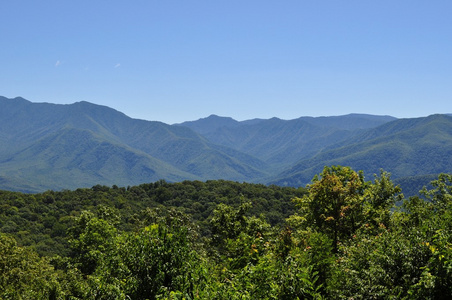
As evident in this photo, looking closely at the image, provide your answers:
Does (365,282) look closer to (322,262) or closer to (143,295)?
(322,262)

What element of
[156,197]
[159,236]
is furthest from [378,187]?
[156,197]

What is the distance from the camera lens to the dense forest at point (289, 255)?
46.5 feet

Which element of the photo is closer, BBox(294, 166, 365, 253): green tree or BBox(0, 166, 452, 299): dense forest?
BBox(0, 166, 452, 299): dense forest

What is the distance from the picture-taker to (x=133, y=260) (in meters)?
16.8

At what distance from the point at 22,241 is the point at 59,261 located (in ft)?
99.8

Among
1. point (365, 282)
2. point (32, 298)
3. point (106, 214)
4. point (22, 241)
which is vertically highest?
point (365, 282)

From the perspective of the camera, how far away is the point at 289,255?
18.1m

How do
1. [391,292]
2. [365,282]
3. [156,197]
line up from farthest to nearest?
1. [156,197]
2. [365,282]
3. [391,292]

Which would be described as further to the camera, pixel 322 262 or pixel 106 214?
pixel 106 214

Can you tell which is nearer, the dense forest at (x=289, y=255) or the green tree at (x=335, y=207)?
the dense forest at (x=289, y=255)

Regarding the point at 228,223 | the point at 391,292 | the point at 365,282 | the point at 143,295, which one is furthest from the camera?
the point at 228,223

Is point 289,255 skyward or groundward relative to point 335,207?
groundward

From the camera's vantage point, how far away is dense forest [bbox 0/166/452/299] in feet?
46.5

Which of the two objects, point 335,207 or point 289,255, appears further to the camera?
point 335,207
